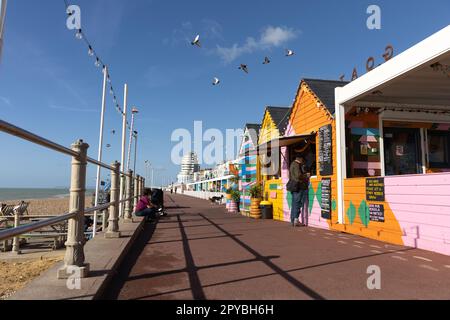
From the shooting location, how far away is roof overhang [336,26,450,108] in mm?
5838

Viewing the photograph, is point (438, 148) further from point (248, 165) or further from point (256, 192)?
point (248, 165)

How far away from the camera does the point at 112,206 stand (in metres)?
6.38

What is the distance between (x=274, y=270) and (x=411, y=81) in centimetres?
544

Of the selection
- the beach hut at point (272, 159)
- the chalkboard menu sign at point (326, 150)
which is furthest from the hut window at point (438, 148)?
the beach hut at point (272, 159)

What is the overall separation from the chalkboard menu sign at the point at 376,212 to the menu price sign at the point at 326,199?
1.59m

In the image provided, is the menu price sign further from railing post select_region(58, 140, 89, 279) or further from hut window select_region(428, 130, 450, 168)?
railing post select_region(58, 140, 89, 279)

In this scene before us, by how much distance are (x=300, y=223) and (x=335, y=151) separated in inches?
87.0

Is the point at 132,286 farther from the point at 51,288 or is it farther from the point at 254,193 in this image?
the point at 254,193

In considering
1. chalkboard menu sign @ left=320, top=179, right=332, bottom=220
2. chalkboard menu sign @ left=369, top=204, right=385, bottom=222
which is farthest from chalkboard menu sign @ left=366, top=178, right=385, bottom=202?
→ chalkboard menu sign @ left=320, top=179, right=332, bottom=220

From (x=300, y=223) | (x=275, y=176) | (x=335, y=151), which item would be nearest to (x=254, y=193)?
(x=275, y=176)

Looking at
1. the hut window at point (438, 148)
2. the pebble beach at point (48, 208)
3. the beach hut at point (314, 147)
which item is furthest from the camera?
the pebble beach at point (48, 208)

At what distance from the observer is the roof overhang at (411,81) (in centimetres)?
584

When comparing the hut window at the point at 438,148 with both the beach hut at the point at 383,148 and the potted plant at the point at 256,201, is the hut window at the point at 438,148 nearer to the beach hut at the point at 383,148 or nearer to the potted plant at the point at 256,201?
the beach hut at the point at 383,148

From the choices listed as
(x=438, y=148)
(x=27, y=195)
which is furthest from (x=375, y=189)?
(x=27, y=195)
